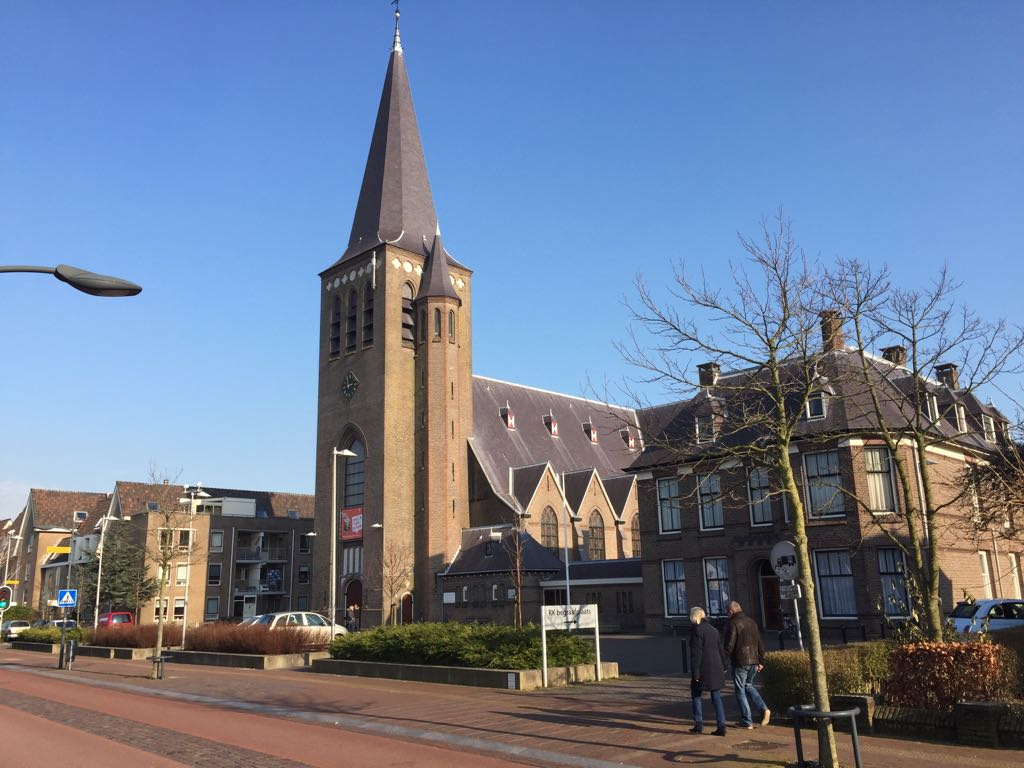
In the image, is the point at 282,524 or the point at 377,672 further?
the point at 282,524

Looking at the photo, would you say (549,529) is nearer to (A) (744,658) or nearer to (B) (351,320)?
(B) (351,320)

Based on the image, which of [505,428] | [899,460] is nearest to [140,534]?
[505,428]

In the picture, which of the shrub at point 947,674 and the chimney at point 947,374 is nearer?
the shrub at point 947,674

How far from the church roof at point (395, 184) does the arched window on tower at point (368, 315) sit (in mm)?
2806

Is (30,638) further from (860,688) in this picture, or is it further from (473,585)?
(860,688)

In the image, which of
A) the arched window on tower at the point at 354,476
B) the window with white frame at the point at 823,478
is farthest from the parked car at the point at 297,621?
the window with white frame at the point at 823,478

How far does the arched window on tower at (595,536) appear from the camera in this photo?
54031 mm

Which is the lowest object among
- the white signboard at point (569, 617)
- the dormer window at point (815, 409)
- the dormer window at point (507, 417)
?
the white signboard at point (569, 617)

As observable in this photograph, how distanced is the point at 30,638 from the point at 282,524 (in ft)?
91.4

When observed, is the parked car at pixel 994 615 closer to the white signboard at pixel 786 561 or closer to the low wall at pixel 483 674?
the low wall at pixel 483 674

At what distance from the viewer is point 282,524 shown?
7112 centimetres

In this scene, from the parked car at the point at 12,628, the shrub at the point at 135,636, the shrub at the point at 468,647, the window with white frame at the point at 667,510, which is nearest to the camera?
the shrub at the point at 468,647

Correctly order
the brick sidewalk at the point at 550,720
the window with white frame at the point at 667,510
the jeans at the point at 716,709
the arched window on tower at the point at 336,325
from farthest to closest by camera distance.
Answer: the arched window on tower at the point at 336,325, the window with white frame at the point at 667,510, the jeans at the point at 716,709, the brick sidewalk at the point at 550,720

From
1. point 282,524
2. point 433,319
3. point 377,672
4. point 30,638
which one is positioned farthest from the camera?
point 282,524
